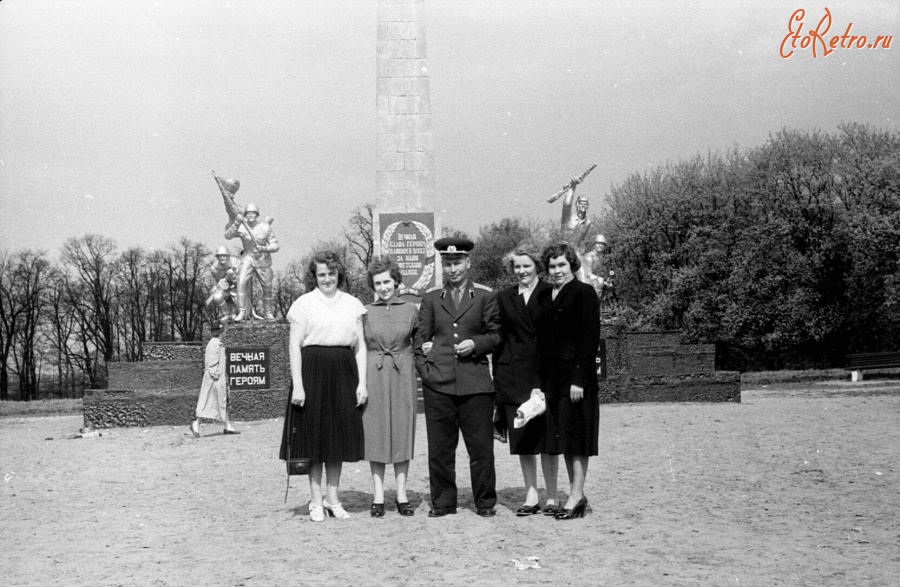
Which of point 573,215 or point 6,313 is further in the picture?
point 6,313

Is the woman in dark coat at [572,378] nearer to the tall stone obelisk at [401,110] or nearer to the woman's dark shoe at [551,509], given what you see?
the woman's dark shoe at [551,509]

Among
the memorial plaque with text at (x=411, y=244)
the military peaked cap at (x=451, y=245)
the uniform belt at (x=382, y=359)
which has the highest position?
the memorial plaque with text at (x=411, y=244)

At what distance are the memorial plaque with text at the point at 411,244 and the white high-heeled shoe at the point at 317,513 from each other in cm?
904

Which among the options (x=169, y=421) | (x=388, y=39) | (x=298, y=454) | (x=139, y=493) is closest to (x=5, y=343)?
(x=169, y=421)

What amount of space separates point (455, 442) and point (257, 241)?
36.8 feet

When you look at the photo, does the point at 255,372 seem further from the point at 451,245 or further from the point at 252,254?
the point at 451,245

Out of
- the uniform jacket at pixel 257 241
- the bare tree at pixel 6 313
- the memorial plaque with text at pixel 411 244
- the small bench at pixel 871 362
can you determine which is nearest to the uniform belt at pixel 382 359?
the memorial plaque with text at pixel 411 244

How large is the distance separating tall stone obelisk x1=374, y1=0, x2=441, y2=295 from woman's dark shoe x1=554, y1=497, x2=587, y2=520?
380 inches

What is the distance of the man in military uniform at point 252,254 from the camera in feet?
56.4

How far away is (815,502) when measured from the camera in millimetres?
7121

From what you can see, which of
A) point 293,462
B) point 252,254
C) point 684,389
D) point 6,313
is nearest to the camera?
point 293,462

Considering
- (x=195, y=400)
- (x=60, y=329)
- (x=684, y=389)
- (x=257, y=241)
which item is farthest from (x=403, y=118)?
(x=60, y=329)

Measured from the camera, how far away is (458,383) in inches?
269

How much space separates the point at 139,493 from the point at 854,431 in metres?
8.13
